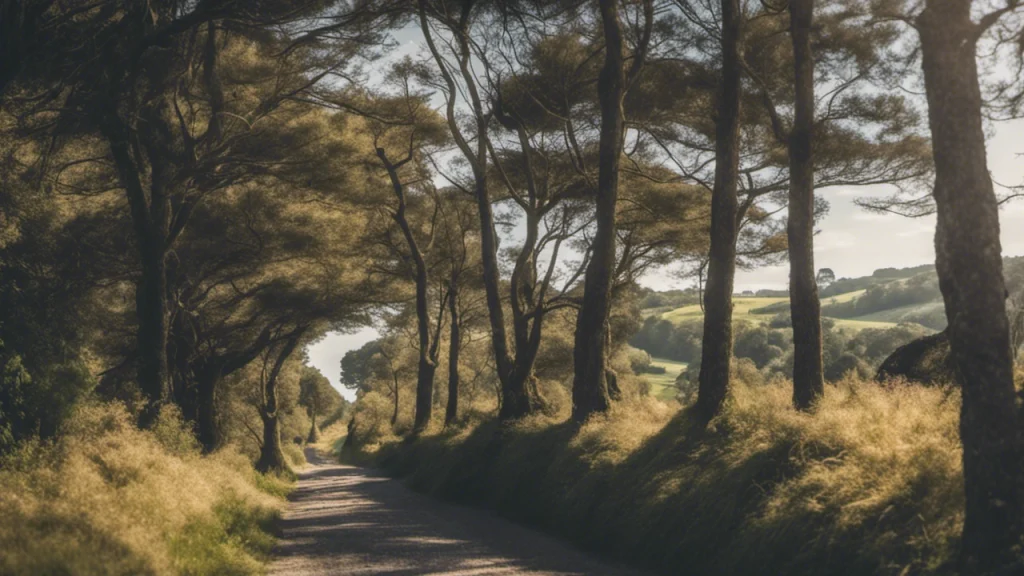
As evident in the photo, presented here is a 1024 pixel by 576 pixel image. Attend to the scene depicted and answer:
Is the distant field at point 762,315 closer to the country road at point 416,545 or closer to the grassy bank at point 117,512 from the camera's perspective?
the country road at point 416,545

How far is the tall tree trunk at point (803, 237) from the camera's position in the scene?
12758 millimetres

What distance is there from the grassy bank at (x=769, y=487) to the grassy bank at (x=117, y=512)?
160 inches

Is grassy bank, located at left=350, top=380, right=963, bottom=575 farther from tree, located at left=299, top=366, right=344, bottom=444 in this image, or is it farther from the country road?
tree, located at left=299, top=366, right=344, bottom=444

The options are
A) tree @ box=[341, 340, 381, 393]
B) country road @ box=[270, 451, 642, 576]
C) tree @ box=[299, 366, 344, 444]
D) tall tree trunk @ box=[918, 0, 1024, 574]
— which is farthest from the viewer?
tree @ box=[341, 340, 381, 393]

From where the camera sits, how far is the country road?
9.16 metres

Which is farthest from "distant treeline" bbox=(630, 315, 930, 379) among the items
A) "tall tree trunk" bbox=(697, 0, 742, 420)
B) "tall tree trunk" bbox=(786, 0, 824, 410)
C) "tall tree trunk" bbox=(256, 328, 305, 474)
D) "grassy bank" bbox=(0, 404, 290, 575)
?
"grassy bank" bbox=(0, 404, 290, 575)

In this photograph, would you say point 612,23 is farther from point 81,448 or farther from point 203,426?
point 203,426

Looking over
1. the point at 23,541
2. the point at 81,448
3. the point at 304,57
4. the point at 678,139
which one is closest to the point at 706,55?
the point at 678,139

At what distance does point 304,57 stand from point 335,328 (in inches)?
601

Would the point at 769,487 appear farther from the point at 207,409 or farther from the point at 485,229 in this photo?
the point at 207,409

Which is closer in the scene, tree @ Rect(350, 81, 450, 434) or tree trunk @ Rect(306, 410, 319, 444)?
tree @ Rect(350, 81, 450, 434)

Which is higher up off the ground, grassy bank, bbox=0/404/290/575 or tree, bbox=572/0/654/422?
tree, bbox=572/0/654/422

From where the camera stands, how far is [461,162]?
28.6 m

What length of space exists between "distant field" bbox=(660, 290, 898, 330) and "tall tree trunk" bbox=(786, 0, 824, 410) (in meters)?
73.6
